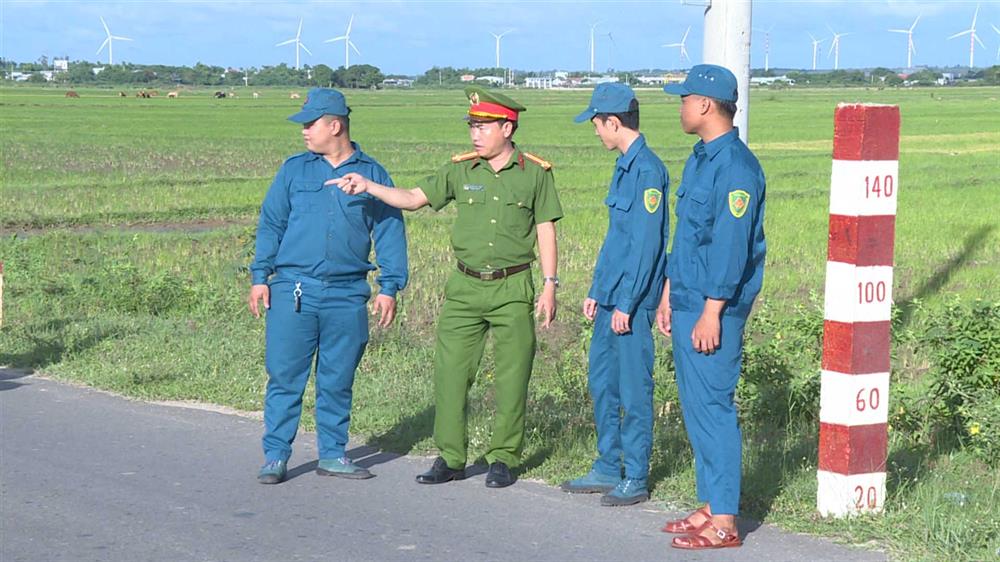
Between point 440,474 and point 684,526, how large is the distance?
1442mm

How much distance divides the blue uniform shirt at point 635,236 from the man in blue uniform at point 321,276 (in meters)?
1.18

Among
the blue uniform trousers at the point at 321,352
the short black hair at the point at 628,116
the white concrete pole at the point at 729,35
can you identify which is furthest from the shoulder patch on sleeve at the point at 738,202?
the white concrete pole at the point at 729,35

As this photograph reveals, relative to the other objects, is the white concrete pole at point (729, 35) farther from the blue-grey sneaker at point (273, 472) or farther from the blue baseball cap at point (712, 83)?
the blue-grey sneaker at point (273, 472)

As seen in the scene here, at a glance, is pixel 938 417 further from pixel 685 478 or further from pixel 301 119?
pixel 301 119

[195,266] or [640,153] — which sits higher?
[640,153]

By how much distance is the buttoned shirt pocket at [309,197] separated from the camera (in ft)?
23.0

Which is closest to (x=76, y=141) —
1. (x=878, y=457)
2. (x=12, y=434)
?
(x=12, y=434)

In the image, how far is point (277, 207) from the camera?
7113 mm

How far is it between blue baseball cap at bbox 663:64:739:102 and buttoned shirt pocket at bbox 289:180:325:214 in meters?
2.02

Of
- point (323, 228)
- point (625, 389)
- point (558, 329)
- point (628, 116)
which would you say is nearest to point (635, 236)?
point (628, 116)

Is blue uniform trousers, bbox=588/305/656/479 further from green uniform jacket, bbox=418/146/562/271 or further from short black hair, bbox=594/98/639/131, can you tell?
short black hair, bbox=594/98/639/131

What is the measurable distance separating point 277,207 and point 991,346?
381 centimetres

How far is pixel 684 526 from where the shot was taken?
19.4 ft

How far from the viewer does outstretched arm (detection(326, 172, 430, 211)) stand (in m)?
6.77
